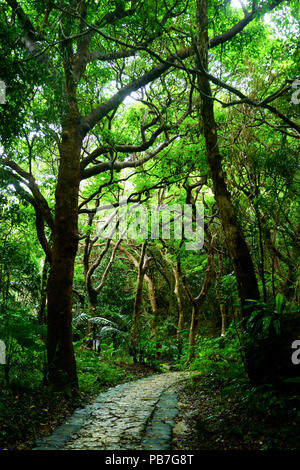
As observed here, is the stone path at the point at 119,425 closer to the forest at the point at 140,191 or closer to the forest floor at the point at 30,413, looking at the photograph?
the forest at the point at 140,191

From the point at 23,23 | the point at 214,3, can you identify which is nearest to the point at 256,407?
the point at 23,23

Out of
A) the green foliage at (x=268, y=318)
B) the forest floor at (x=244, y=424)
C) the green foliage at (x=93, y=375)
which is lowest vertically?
the green foliage at (x=93, y=375)

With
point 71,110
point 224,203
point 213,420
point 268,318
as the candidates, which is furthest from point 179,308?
point 268,318

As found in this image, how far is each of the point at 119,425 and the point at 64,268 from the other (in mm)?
2786

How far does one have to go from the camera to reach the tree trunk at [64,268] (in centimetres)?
570

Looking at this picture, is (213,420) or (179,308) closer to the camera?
(213,420)

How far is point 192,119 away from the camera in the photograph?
33.4 feet

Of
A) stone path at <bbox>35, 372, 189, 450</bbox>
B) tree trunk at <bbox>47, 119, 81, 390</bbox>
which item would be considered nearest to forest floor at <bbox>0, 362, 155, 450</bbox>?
stone path at <bbox>35, 372, 189, 450</bbox>

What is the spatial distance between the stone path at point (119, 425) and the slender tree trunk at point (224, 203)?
207 cm

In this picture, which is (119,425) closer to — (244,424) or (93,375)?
(244,424)

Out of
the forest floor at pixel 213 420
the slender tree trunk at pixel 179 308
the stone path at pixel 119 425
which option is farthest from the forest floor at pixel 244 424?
the slender tree trunk at pixel 179 308

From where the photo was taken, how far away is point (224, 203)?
5.41 m

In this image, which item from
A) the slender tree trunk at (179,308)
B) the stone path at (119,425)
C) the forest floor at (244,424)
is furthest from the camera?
the slender tree trunk at (179,308)

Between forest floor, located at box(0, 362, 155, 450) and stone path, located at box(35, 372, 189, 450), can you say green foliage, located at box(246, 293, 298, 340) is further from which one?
forest floor, located at box(0, 362, 155, 450)
